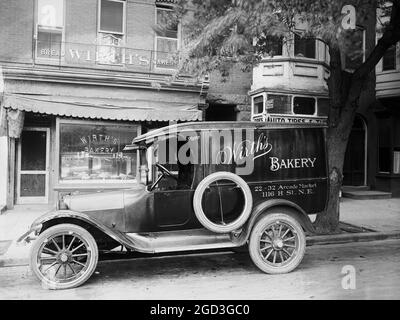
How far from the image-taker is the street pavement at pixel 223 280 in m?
5.36

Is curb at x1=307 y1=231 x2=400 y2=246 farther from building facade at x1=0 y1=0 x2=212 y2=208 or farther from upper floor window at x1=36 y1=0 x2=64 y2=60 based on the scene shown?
upper floor window at x1=36 y1=0 x2=64 y2=60

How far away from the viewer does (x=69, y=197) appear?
6.12m

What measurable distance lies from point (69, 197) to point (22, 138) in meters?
7.55

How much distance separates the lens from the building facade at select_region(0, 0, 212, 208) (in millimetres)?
11766

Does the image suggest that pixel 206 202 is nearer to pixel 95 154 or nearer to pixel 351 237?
pixel 351 237

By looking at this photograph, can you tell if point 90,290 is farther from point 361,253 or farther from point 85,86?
point 85,86

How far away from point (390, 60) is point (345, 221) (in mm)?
8867

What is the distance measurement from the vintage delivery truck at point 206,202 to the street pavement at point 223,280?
31cm

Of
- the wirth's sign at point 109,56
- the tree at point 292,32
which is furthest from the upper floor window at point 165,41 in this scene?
the tree at point 292,32

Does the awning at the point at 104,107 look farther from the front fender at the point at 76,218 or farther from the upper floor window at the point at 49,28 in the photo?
the front fender at the point at 76,218

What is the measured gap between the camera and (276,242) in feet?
20.5
